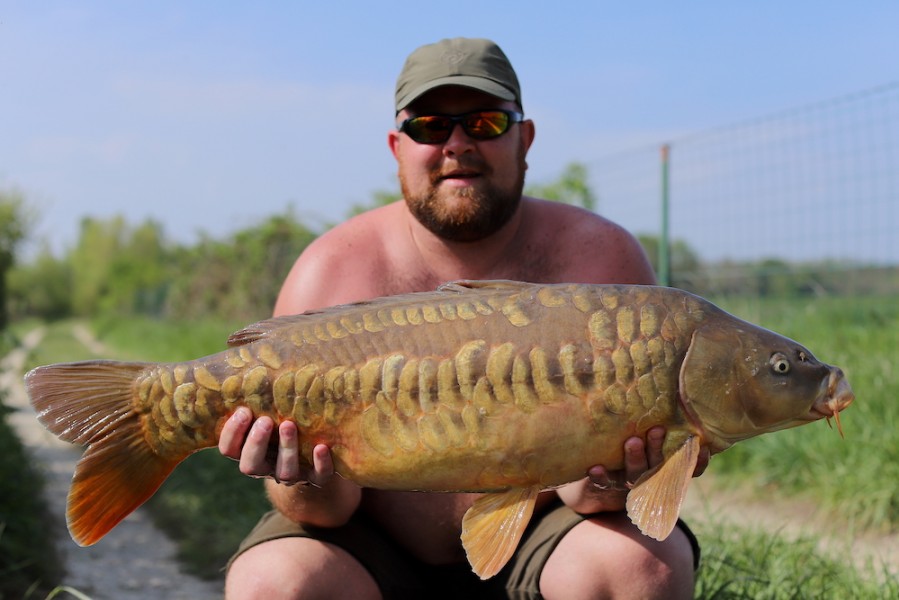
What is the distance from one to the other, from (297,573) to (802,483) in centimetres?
303

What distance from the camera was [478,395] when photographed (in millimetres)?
2020

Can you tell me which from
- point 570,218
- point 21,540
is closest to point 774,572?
point 570,218

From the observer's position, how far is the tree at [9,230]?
6.98 meters

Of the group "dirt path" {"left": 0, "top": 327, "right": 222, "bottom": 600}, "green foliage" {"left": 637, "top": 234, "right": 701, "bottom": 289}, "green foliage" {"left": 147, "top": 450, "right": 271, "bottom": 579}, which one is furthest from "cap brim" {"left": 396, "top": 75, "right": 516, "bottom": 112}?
"green foliage" {"left": 637, "top": 234, "right": 701, "bottom": 289}

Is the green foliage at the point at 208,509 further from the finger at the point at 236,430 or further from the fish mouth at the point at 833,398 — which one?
the fish mouth at the point at 833,398

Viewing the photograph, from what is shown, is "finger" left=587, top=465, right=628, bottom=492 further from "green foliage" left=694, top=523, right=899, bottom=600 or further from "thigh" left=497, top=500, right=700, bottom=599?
"green foliage" left=694, top=523, right=899, bottom=600

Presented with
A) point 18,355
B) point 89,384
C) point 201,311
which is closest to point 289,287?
point 89,384

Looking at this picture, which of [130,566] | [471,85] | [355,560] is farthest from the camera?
[130,566]

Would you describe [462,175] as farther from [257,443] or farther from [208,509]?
[208,509]

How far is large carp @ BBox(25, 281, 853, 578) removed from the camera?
2002 mm

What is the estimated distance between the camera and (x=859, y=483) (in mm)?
4223

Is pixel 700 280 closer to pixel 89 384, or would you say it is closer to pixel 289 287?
pixel 289 287

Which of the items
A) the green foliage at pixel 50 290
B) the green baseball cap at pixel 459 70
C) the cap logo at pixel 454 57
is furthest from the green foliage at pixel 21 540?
the green foliage at pixel 50 290

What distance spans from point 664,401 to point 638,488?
19cm
